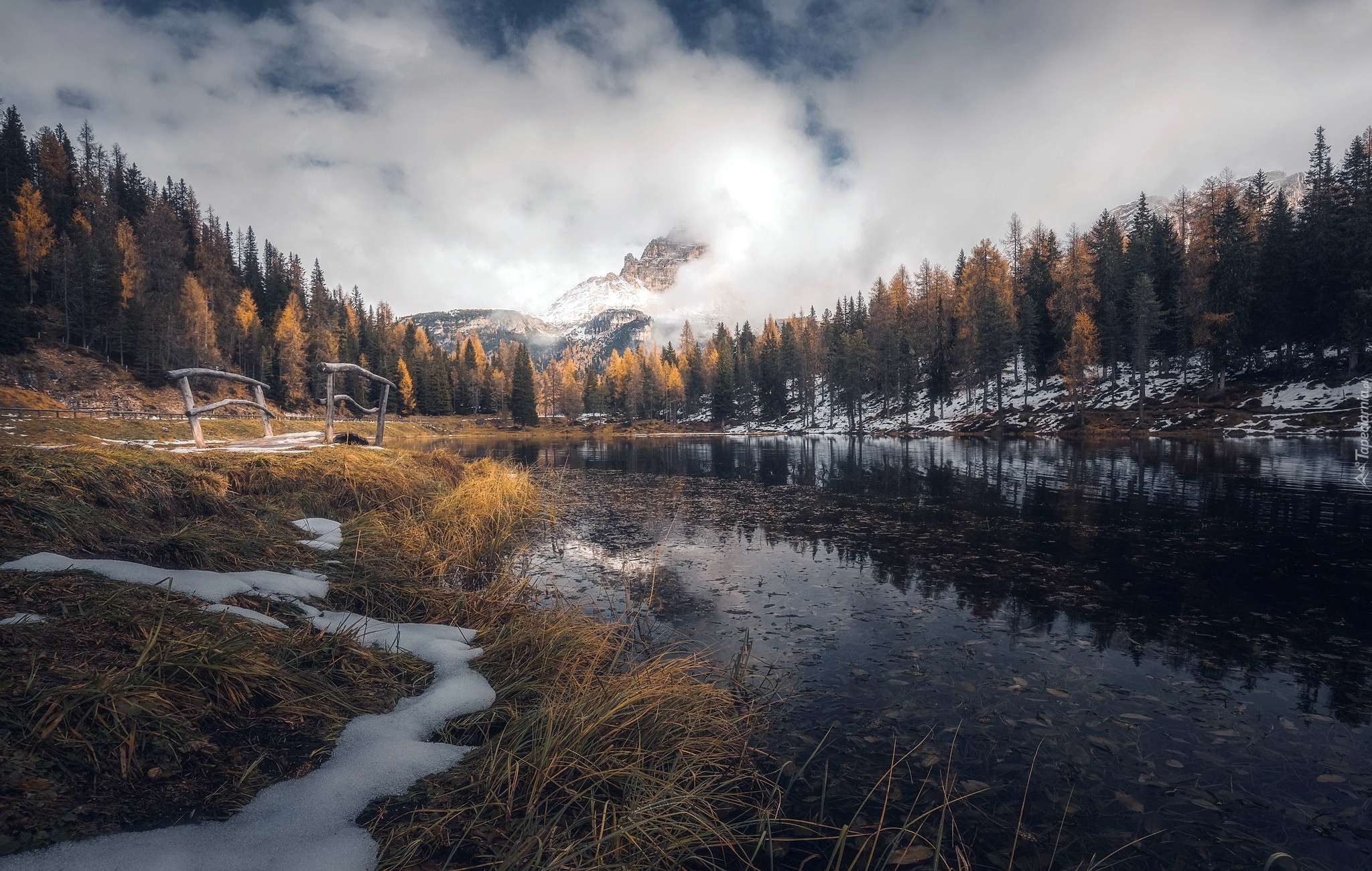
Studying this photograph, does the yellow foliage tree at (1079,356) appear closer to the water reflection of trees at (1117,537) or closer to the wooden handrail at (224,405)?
the water reflection of trees at (1117,537)

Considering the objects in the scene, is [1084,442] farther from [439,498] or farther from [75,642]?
[75,642]

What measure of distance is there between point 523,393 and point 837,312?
2445 inches

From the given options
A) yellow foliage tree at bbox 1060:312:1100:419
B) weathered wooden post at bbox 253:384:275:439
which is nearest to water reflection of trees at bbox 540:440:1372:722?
weathered wooden post at bbox 253:384:275:439

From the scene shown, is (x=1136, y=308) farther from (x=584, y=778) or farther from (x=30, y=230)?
(x=30, y=230)

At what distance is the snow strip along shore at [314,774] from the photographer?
7.16 ft

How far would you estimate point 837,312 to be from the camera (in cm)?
10094

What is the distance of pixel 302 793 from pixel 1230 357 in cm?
7634

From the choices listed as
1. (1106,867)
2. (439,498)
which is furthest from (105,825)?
(439,498)

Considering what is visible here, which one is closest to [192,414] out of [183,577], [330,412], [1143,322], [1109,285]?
[330,412]

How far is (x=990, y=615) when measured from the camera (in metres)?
8.22

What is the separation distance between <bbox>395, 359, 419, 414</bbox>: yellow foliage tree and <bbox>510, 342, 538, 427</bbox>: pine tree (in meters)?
19.4

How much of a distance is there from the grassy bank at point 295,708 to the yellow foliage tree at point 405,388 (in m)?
102

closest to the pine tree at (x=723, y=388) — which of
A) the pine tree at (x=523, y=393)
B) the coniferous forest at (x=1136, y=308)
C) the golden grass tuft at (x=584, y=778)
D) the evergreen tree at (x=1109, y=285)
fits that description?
the coniferous forest at (x=1136, y=308)

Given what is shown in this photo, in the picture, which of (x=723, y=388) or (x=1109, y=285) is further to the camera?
(x=723, y=388)
